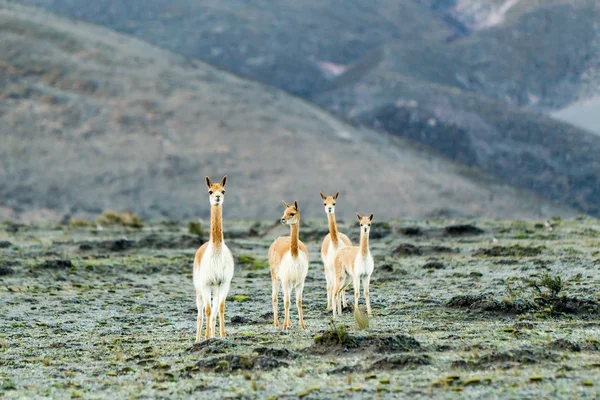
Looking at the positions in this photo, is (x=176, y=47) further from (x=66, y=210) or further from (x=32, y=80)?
(x=66, y=210)

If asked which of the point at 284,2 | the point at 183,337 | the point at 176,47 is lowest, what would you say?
the point at 183,337

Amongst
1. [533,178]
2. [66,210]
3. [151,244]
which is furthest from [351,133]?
[151,244]

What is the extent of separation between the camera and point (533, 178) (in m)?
91.9

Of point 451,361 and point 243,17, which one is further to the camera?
point 243,17

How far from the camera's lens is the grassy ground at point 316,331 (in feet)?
31.4

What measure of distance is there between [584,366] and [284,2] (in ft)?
449

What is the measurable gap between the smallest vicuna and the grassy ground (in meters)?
0.51

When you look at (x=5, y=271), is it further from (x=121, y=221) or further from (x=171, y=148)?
(x=171, y=148)

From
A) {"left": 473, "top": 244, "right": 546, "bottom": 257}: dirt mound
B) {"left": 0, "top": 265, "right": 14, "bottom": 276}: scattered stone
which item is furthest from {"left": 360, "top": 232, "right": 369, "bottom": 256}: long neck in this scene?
{"left": 0, "top": 265, "right": 14, "bottom": 276}: scattered stone

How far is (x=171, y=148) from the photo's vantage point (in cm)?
6912

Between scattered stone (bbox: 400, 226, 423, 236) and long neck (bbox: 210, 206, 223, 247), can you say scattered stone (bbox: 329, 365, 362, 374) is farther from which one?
scattered stone (bbox: 400, 226, 423, 236)

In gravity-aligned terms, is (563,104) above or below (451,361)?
above

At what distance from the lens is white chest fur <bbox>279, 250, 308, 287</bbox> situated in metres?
12.8

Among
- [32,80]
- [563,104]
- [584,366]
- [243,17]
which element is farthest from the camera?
[243,17]
